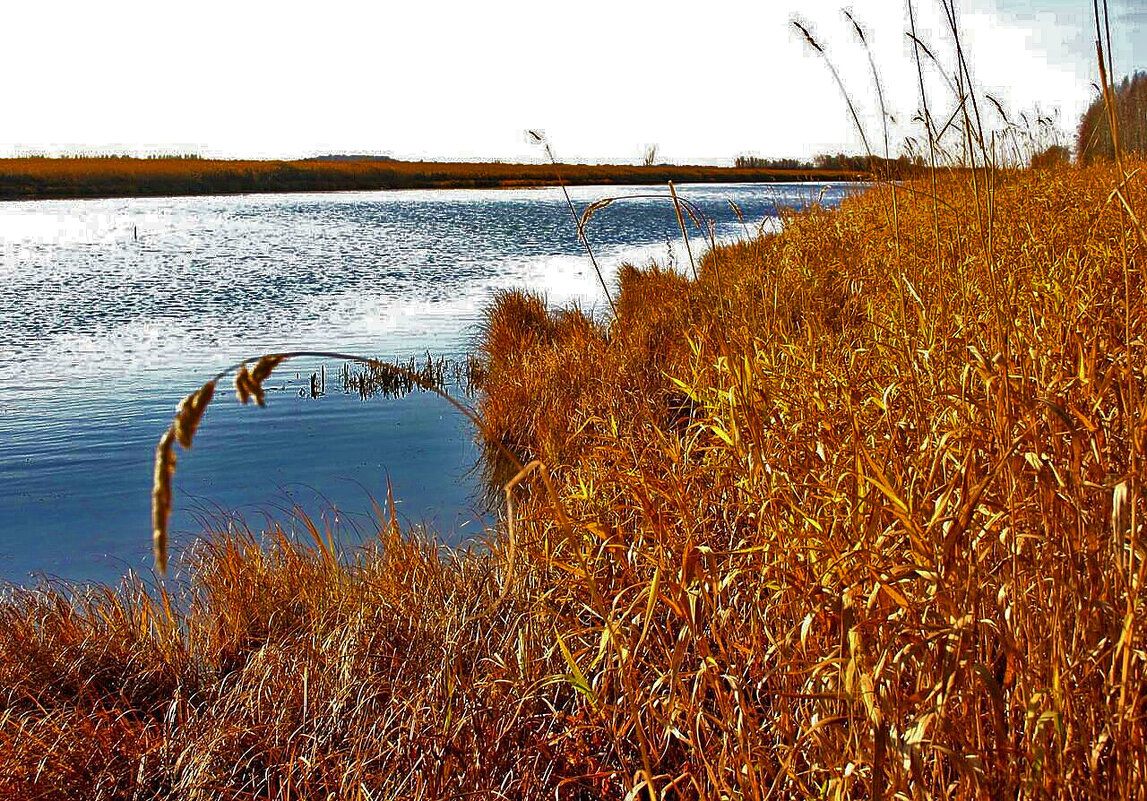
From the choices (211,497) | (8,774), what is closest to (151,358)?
(211,497)

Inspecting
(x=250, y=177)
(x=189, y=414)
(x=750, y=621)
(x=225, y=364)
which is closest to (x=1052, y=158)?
(x=225, y=364)

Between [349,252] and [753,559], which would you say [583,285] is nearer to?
[349,252]

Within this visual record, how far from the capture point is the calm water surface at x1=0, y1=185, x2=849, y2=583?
185 inches

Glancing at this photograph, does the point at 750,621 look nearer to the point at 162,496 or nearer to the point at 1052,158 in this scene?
the point at 162,496

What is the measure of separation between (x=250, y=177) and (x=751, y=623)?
3948 cm

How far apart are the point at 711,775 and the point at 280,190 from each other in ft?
132

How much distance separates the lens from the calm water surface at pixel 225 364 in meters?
4.70

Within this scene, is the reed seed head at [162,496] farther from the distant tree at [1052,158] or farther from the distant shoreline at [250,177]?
the distant shoreline at [250,177]

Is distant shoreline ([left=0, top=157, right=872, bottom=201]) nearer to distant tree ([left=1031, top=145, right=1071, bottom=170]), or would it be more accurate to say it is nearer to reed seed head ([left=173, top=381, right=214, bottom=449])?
distant tree ([left=1031, top=145, right=1071, bottom=170])

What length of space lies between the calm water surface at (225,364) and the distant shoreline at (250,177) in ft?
25.4

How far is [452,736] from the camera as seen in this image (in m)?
2.04

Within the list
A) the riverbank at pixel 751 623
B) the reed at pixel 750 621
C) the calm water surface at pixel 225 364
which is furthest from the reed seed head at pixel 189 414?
the calm water surface at pixel 225 364

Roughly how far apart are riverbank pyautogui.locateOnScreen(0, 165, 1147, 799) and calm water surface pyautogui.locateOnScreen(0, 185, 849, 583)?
1079mm

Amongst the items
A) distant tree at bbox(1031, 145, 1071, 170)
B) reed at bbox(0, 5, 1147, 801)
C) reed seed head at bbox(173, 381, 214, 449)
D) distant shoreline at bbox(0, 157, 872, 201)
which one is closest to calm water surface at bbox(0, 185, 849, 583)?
reed at bbox(0, 5, 1147, 801)
